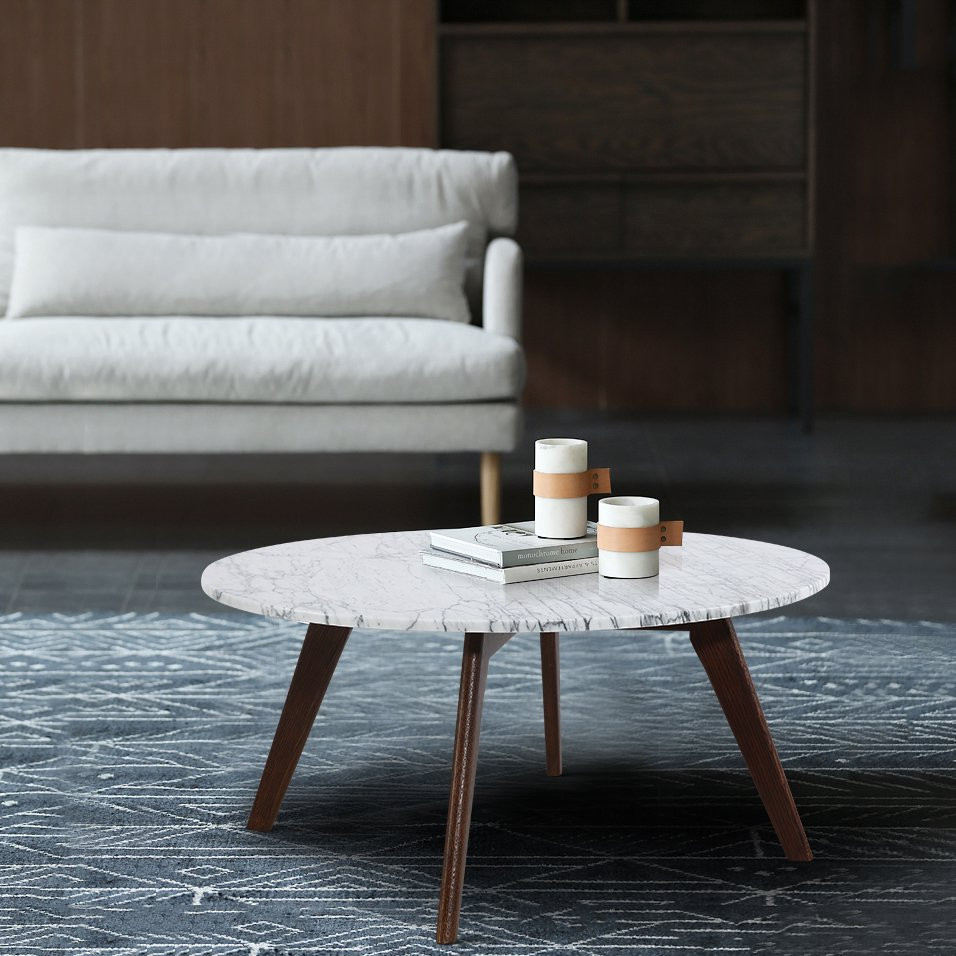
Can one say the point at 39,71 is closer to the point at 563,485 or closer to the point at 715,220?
the point at 715,220

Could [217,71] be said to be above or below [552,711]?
above

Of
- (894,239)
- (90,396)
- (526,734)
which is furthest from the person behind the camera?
(894,239)

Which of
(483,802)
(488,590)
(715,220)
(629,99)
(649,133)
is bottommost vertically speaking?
(483,802)

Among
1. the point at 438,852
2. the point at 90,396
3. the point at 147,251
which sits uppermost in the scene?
the point at 147,251

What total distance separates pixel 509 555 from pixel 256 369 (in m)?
1.77

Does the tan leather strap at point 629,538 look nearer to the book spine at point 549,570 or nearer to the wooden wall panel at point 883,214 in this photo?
the book spine at point 549,570

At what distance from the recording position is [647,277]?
560 centimetres

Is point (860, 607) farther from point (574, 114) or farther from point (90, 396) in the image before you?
point (574, 114)

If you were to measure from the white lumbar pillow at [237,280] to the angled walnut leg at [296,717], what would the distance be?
205 cm

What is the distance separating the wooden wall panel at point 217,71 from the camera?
5531 millimetres

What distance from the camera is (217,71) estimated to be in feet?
18.2

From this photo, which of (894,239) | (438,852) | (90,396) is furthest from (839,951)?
(894,239)

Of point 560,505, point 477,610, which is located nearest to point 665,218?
point 560,505

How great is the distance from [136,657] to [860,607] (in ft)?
4.18
